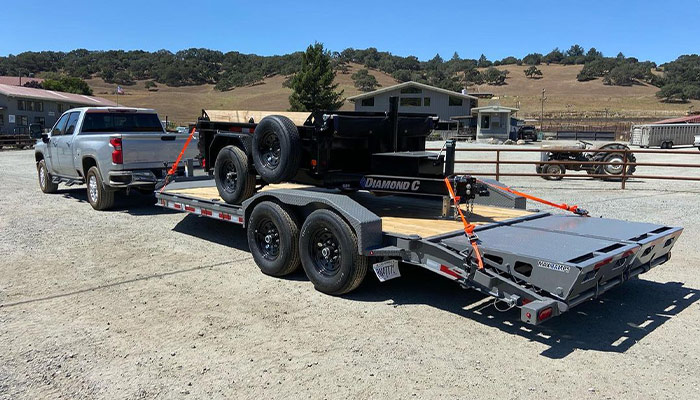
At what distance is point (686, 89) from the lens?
9138 cm

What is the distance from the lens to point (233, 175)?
725cm

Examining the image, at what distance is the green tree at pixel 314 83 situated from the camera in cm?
5378

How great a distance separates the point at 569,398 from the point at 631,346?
1192 mm

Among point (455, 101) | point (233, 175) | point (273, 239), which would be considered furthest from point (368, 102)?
point (273, 239)

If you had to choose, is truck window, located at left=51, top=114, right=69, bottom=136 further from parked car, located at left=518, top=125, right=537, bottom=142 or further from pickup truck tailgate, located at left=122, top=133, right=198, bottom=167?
parked car, located at left=518, top=125, right=537, bottom=142

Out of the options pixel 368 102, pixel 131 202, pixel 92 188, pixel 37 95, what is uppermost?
pixel 368 102

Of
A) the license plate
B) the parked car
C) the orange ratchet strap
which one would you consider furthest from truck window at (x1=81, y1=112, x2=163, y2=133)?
the parked car

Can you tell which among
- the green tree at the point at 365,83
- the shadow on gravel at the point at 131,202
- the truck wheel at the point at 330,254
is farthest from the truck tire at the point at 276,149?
the green tree at the point at 365,83

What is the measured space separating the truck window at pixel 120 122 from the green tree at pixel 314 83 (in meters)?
41.8

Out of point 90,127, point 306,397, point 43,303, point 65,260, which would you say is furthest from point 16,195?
point 306,397

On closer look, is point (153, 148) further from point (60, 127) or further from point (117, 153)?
point (60, 127)

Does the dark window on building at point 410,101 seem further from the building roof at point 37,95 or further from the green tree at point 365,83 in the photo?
the green tree at point 365,83

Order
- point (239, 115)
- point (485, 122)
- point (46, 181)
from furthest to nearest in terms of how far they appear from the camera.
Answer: point (485, 122) → point (46, 181) → point (239, 115)

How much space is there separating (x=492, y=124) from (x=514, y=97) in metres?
54.6
